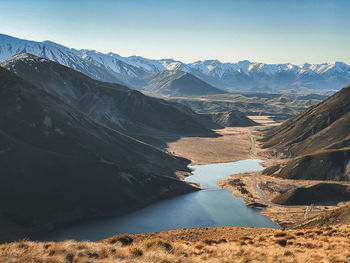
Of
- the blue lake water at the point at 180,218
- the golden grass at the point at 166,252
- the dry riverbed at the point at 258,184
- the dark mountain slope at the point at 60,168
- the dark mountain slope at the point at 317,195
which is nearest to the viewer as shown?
the golden grass at the point at 166,252

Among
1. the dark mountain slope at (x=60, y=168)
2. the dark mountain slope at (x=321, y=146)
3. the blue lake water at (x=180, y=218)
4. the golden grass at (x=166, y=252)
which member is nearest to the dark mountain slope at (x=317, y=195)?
the blue lake water at (x=180, y=218)

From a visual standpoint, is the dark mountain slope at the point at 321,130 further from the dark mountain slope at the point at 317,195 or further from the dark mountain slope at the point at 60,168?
the dark mountain slope at the point at 60,168

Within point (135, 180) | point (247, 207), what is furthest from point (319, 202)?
point (135, 180)

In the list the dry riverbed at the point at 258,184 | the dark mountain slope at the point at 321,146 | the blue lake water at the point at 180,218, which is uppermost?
the dark mountain slope at the point at 321,146

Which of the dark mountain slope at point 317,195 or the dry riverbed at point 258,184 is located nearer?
the dry riverbed at point 258,184

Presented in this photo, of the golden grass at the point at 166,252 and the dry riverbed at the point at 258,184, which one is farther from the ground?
the golden grass at the point at 166,252

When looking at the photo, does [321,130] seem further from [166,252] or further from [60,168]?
[166,252]

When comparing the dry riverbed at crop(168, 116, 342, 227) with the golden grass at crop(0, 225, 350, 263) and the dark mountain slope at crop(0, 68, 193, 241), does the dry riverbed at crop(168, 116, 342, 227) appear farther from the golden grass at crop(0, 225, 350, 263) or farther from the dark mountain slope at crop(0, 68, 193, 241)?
the golden grass at crop(0, 225, 350, 263)
